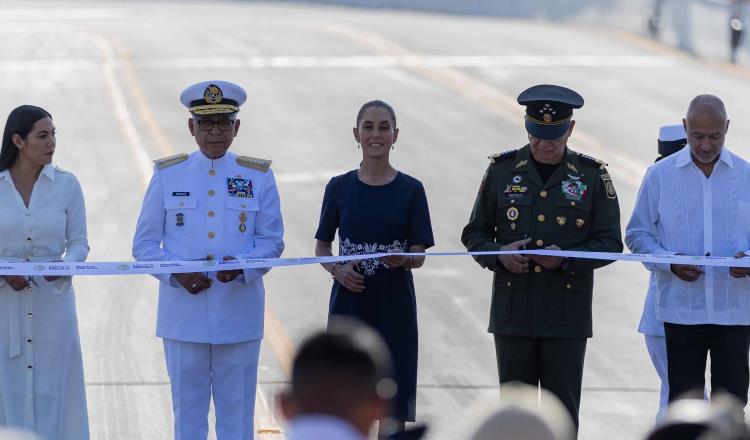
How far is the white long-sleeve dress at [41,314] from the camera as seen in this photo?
318 inches

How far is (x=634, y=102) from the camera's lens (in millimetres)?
25562

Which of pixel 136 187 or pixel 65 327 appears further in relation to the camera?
pixel 136 187

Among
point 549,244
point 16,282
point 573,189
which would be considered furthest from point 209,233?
point 573,189

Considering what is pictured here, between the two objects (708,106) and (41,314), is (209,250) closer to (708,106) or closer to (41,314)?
(41,314)

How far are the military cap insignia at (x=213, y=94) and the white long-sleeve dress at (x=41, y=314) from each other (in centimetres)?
91

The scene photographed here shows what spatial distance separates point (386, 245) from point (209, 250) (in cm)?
99

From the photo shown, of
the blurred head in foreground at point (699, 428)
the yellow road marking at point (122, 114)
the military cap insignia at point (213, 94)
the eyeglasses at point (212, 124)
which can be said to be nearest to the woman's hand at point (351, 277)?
the eyeglasses at point (212, 124)

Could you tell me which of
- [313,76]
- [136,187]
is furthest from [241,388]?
[313,76]

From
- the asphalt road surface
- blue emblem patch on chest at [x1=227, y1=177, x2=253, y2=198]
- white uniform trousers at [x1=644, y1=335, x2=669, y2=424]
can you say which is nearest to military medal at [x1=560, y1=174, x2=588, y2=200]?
white uniform trousers at [x1=644, y1=335, x2=669, y2=424]

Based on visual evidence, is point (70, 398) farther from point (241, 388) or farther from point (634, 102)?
point (634, 102)

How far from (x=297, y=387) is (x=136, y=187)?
50.7 feet

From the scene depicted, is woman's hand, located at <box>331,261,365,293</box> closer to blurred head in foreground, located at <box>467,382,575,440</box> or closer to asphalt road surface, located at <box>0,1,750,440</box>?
asphalt road surface, located at <box>0,1,750,440</box>

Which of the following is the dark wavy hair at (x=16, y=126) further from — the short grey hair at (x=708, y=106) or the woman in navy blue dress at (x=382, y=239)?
the short grey hair at (x=708, y=106)

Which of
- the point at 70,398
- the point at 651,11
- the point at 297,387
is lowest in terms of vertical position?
the point at 70,398
